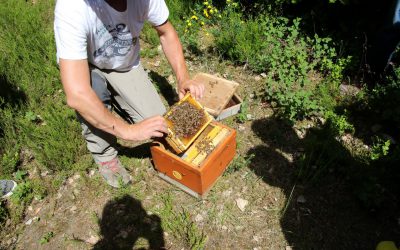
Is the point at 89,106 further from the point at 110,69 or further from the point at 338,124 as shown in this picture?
the point at 338,124

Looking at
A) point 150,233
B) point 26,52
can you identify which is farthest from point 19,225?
point 26,52

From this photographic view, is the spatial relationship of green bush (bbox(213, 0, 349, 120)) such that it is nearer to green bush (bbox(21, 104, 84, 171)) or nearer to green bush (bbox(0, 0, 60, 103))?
green bush (bbox(21, 104, 84, 171))

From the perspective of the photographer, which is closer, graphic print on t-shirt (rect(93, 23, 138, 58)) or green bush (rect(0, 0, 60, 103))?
graphic print on t-shirt (rect(93, 23, 138, 58))

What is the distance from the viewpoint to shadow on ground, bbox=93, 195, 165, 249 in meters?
3.40

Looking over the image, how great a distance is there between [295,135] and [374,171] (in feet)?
3.25

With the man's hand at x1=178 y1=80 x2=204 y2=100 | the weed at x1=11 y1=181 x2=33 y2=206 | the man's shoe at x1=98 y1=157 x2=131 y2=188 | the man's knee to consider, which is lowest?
the weed at x1=11 y1=181 x2=33 y2=206

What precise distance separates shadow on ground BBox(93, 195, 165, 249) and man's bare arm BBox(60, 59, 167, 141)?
1113 millimetres

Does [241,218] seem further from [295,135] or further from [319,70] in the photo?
[319,70]

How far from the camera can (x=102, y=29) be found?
301 centimetres

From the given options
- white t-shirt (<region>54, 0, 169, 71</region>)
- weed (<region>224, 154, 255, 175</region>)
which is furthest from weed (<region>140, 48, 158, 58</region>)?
weed (<region>224, 154, 255, 175</region>)

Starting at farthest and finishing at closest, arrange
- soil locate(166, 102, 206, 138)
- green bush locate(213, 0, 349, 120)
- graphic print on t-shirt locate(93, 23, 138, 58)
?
1. green bush locate(213, 0, 349, 120)
2. soil locate(166, 102, 206, 138)
3. graphic print on t-shirt locate(93, 23, 138, 58)

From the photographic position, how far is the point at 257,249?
10.8ft

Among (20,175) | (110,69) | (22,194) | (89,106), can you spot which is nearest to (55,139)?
(20,175)

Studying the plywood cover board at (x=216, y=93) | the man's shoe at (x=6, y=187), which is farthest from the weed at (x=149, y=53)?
the man's shoe at (x=6, y=187)
